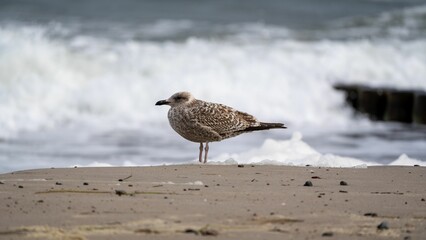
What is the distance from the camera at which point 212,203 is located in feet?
19.8

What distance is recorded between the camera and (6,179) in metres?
6.95

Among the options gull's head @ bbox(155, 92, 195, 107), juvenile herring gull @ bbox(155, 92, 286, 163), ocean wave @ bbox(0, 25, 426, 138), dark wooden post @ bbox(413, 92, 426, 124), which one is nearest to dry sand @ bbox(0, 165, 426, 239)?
juvenile herring gull @ bbox(155, 92, 286, 163)

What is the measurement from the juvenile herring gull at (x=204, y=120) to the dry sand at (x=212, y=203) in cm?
96

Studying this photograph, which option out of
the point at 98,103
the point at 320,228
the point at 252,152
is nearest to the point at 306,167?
the point at 252,152

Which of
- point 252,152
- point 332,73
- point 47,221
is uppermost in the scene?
point 332,73

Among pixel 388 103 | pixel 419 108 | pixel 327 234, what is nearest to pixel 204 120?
pixel 327 234

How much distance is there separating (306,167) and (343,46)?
11.6 meters

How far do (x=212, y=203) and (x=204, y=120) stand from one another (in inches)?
108

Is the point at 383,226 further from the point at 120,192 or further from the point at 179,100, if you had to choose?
the point at 179,100

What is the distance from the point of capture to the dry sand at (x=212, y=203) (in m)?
5.30

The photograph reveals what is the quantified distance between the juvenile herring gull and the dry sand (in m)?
0.96

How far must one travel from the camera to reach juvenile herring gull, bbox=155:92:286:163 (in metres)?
8.70

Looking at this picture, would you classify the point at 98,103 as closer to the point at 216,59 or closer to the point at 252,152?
the point at 216,59

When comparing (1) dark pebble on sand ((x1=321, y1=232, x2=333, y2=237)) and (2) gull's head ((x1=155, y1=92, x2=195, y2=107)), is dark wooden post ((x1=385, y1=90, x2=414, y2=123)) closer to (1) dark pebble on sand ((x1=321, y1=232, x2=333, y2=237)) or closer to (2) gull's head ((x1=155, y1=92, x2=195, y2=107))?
(2) gull's head ((x1=155, y1=92, x2=195, y2=107))
